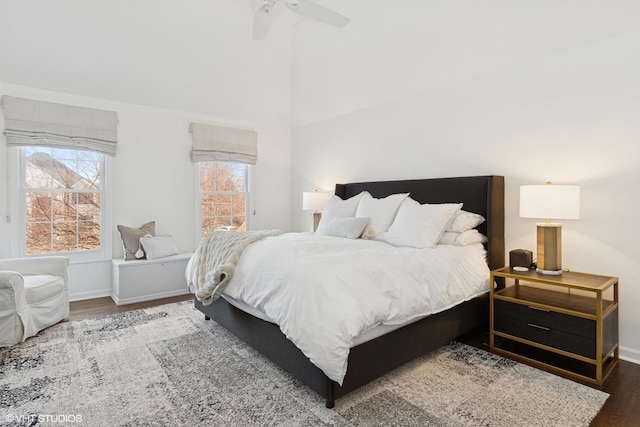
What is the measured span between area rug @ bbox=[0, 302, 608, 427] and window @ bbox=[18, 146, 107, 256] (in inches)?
62.0

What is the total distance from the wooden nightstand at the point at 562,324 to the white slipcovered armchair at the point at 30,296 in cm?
369

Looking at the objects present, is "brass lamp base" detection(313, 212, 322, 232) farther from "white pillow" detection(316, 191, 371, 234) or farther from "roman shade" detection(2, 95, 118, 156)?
"roman shade" detection(2, 95, 118, 156)

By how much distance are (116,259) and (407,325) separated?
3.70m

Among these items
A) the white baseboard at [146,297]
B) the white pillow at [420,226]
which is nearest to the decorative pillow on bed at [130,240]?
the white baseboard at [146,297]

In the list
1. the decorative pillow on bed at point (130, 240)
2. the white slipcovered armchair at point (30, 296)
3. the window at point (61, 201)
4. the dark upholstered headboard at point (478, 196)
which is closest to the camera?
the white slipcovered armchair at point (30, 296)

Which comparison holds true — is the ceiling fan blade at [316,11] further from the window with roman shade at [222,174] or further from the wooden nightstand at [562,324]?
the window with roman shade at [222,174]

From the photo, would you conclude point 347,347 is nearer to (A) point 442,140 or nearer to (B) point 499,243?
(B) point 499,243

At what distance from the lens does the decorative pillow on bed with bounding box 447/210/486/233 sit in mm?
3094

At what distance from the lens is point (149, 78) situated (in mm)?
4188

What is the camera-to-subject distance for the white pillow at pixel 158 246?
4164 millimetres

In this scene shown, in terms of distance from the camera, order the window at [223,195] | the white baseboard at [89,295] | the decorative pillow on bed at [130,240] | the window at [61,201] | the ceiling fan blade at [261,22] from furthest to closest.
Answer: the window at [223,195]
the decorative pillow on bed at [130,240]
the white baseboard at [89,295]
the window at [61,201]
the ceiling fan blade at [261,22]

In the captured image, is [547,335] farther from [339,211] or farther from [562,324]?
[339,211]

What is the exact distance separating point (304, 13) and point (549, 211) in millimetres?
2447

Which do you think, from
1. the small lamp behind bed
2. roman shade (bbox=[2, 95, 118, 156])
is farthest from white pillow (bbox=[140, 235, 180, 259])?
the small lamp behind bed
